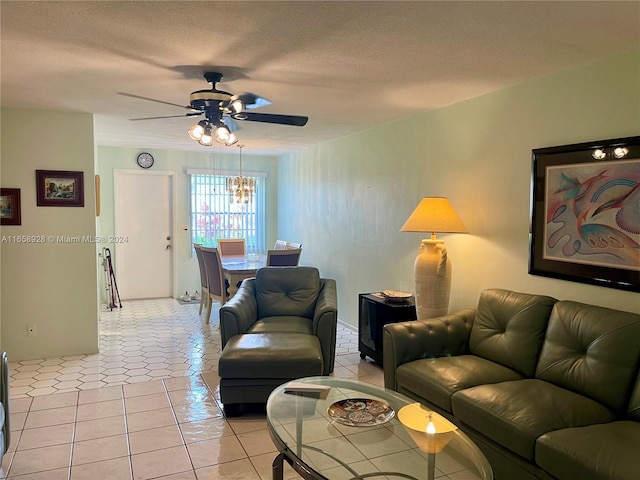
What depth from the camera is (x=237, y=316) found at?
3.68 meters

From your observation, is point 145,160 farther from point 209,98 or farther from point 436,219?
point 436,219

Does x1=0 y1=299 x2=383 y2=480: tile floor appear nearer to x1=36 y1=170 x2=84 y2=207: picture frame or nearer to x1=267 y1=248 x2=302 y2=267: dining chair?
x1=267 y1=248 x2=302 y2=267: dining chair

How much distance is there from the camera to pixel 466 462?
6.41ft

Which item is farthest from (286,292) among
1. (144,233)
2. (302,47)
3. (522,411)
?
(144,233)

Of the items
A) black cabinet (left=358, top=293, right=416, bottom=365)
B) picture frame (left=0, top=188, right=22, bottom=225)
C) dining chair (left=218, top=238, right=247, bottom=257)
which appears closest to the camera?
black cabinet (left=358, top=293, right=416, bottom=365)

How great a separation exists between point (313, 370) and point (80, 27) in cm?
246

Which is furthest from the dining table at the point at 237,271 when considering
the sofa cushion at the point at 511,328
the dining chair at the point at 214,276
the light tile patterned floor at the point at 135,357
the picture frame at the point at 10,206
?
the sofa cushion at the point at 511,328

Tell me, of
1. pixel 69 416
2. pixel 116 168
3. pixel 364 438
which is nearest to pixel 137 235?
pixel 116 168

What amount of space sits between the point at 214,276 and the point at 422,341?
3236mm

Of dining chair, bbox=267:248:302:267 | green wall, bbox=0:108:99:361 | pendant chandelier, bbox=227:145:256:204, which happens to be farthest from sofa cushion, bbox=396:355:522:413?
pendant chandelier, bbox=227:145:256:204

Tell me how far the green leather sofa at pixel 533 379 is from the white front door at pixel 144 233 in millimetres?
5176

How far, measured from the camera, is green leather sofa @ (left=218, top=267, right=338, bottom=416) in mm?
3225

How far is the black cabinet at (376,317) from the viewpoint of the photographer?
13.4ft

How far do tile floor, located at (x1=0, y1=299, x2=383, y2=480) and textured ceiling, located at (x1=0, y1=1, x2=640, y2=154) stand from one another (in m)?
2.31
